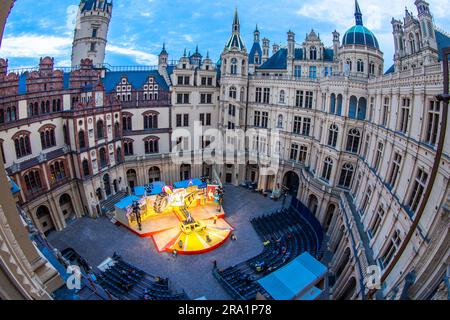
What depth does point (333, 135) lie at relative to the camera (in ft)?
105

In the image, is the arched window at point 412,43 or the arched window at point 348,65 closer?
the arched window at point 412,43

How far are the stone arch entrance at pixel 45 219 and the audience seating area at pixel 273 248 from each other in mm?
20438

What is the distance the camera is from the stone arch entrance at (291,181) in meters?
42.3

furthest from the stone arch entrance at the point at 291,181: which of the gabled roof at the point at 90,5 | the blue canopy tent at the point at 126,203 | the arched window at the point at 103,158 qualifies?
the gabled roof at the point at 90,5

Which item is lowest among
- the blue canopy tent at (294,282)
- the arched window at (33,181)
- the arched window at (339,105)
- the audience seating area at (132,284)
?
the audience seating area at (132,284)

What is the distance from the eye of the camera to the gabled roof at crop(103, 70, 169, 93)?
39375 mm

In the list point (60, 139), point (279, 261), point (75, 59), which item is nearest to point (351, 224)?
point (279, 261)

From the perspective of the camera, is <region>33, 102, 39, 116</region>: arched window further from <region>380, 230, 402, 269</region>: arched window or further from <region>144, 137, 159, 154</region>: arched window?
<region>380, 230, 402, 269</region>: arched window

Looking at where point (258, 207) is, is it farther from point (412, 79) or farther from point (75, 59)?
point (75, 59)

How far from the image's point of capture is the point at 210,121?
149 ft

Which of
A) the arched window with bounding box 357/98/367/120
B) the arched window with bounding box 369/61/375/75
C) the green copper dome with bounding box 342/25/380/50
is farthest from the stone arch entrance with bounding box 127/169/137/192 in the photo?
the arched window with bounding box 369/61/375/75

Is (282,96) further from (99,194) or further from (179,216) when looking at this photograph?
(99,194)

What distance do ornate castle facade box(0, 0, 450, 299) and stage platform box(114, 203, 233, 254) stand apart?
26.0 feet

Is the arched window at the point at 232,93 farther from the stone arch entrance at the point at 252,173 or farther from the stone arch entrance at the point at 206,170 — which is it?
the stone arch entrance at the point at 206,170
